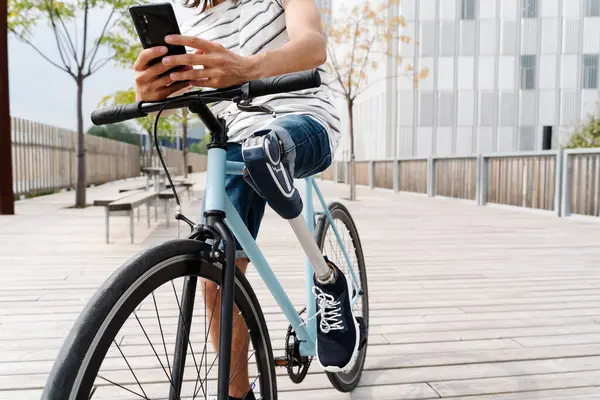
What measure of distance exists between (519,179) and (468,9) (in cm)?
1749

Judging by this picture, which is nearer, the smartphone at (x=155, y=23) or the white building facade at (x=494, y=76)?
the smartphone at (x=155, y=23)

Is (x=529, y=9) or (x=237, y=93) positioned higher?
(x=529, y=9)

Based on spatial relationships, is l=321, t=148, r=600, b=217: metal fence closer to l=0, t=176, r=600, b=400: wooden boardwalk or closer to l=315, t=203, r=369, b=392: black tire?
l=0, t=176, r=600, b=400: wooden boardwalk

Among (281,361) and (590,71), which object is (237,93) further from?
(590,71)

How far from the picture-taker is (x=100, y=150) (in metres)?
24.0

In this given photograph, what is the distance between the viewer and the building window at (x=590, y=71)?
26.9m

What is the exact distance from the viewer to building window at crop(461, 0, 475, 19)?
26.4 m

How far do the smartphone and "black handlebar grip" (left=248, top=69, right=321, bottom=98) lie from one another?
0.16m

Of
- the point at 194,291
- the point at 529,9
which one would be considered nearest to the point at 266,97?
the point at 194,291

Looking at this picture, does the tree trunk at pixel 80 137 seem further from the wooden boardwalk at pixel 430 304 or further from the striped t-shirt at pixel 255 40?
the striped t-shirt at pixel 255 40

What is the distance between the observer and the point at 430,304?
152 inches

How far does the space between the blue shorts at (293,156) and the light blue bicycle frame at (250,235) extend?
0.48 ft

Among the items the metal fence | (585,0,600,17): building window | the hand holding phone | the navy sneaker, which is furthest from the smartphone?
(585,0,600,17): building window

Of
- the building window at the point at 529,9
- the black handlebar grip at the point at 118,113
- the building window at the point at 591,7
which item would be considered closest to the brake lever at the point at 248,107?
the black handlebar grip at the point at 118,113
